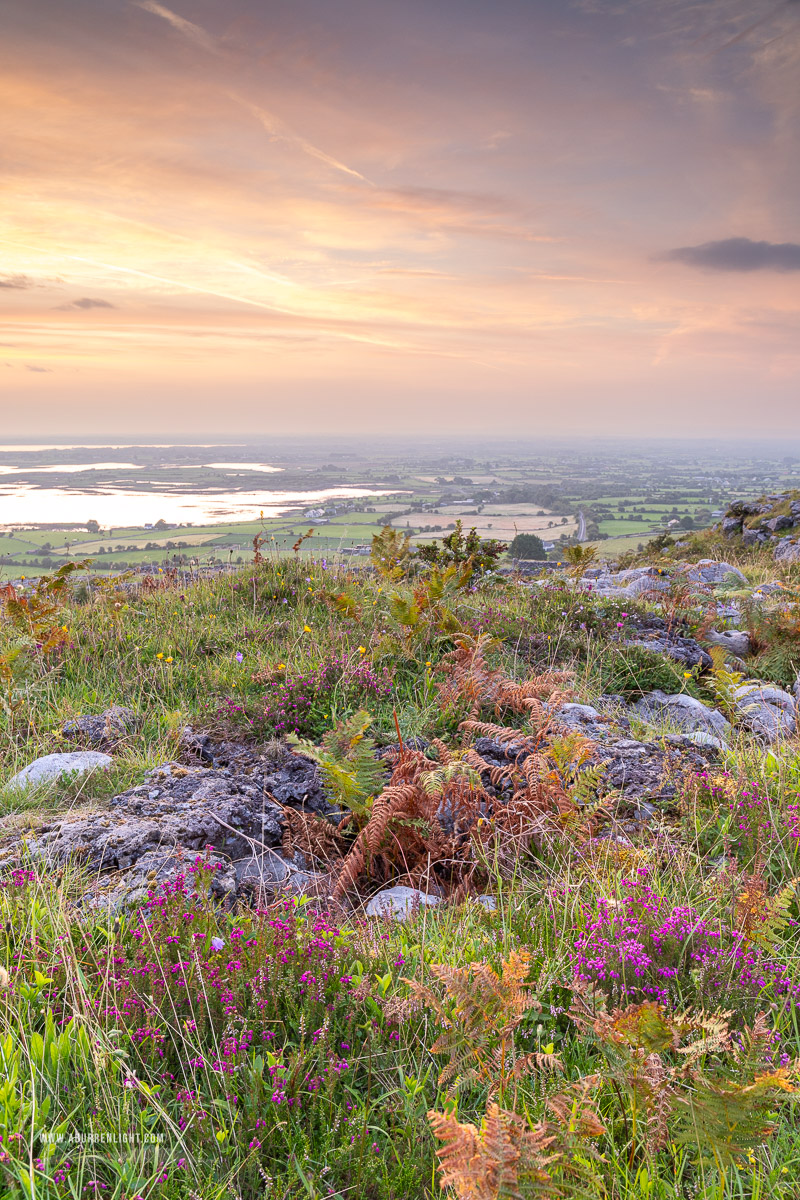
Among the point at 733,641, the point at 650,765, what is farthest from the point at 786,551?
the point at 650,765

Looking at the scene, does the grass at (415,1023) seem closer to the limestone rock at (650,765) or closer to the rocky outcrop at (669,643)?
the limestone rock at (650,765)

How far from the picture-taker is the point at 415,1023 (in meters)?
2.31

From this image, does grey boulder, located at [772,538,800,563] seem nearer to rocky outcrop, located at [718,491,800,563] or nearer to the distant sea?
rocky outcrop, located at [718,491,800,563]

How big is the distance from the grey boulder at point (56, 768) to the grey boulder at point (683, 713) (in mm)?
4412

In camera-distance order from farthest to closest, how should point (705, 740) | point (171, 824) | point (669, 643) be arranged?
1. point (669, 643)
2. point (705, 740)
3. point (171, 824)

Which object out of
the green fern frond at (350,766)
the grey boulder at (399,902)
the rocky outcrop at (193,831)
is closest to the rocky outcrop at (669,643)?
the green fern frond at (350,766)

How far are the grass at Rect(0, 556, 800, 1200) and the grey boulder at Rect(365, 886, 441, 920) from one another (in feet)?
0.24

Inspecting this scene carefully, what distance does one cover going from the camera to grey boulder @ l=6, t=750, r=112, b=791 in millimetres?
4383

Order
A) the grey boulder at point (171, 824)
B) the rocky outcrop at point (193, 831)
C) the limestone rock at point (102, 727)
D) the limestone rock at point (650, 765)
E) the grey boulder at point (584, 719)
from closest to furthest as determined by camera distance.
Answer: the rocky outcrop at point (193, 831) < the grey boulder at point (171, 824) < the limestone rock at point (650, 765) < the grey boulder at point (584, 719) < the limestone rock at point (102, 727)

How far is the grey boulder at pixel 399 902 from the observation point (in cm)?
318

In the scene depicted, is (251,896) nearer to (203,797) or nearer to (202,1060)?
(203,797)

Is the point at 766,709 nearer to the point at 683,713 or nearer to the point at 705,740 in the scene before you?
the point at 683,713

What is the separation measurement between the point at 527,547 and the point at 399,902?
1244 cm

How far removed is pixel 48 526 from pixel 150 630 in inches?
646
